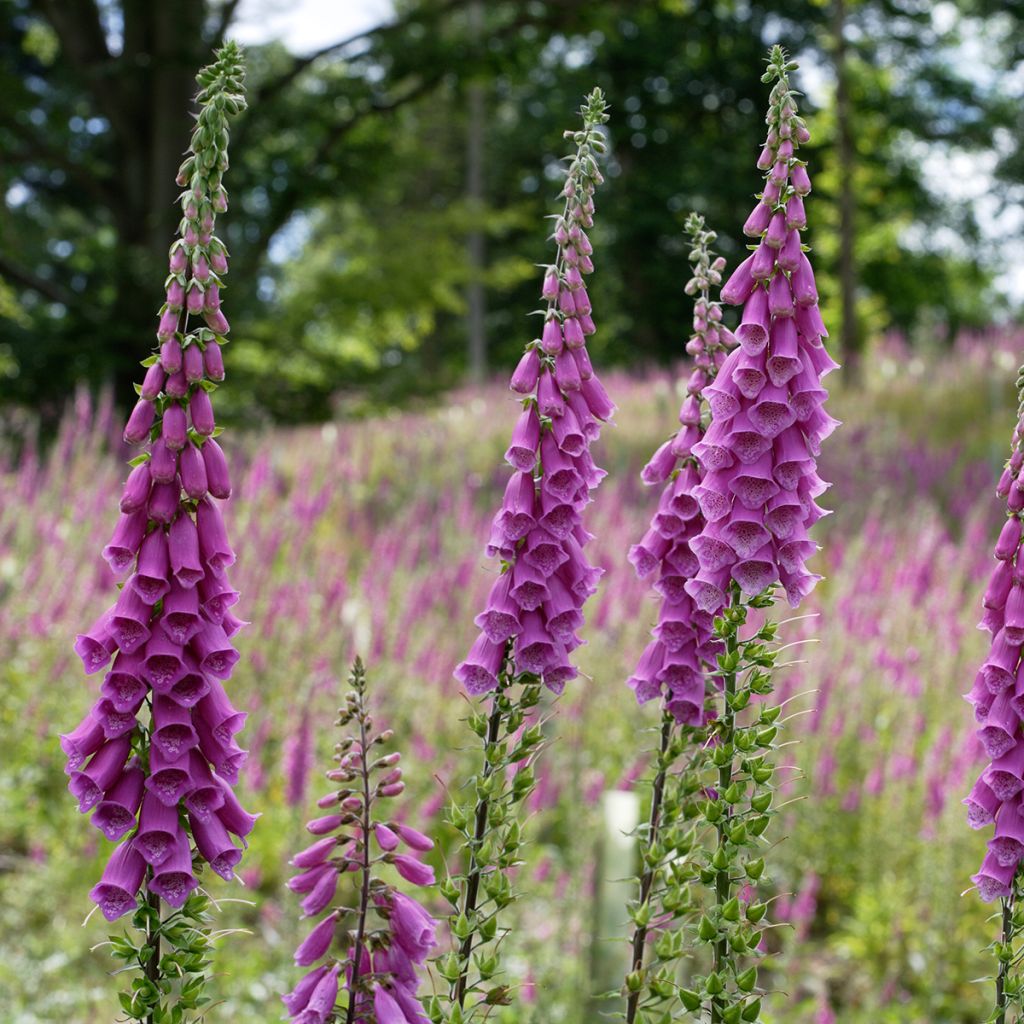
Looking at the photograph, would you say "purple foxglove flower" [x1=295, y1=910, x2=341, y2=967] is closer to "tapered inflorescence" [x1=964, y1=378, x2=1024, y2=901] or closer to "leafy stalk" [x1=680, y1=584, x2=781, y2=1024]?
"leafy stalk" [x1=680, y1=584, x2=781, y2=1024]

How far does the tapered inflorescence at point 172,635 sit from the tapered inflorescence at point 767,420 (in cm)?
58

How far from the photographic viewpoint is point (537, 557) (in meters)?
1.54

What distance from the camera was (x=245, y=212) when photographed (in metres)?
14.6

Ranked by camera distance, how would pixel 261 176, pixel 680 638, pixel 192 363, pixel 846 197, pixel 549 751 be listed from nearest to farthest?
pixel 192 363
pixel 680 638
pixel 549 751
pixel 261 176
pixel 846 197

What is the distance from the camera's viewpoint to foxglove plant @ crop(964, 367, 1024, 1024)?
56.3 inches

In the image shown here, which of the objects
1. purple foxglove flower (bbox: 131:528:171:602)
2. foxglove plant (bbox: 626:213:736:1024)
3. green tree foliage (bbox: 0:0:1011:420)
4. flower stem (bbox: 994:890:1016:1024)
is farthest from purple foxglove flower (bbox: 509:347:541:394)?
green tree foliage (bbox: 0:0:1011:420)

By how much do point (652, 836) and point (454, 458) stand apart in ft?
33.4

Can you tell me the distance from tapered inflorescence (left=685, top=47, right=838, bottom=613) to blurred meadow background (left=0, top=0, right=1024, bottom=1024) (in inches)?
5.7

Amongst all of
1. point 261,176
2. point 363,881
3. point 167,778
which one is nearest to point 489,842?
point 363,881

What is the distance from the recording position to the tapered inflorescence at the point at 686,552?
1.64 metres

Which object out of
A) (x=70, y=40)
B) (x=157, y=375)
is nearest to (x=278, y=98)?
(x=70, y=40)

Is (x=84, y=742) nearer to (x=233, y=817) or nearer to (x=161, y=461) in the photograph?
(x=233, y=817)

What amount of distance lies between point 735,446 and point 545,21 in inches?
575

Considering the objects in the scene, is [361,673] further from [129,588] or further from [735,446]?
[735,446]
